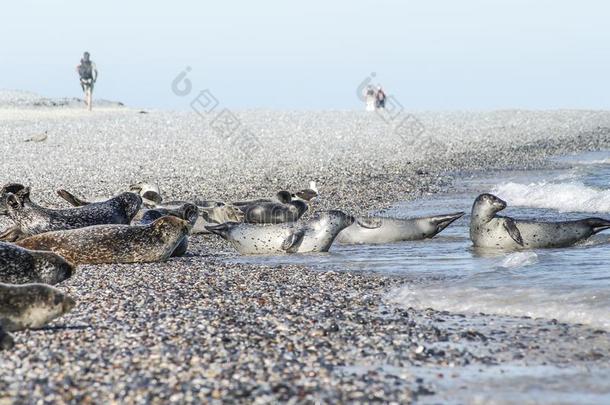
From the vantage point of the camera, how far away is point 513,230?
978 cm

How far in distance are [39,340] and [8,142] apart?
59.5 ft

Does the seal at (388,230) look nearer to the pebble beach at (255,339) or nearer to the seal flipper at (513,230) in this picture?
the seal flipper at (513,230)

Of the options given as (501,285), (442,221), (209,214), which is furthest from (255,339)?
(209,214)

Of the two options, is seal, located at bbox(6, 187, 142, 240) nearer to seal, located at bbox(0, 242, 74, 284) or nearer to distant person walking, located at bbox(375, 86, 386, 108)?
seal, located at bbox(0, 242, 74, 284)

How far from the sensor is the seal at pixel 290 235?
9664mm

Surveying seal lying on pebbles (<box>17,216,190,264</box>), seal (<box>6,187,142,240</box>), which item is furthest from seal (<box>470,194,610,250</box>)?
seal (<box>6,187,142,240</box>)

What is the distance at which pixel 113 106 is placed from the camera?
38.2m

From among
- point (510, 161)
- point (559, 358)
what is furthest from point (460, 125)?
point (559, 358)

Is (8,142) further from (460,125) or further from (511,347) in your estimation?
(511,347)

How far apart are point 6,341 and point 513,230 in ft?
18.7

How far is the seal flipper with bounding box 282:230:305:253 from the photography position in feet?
31.5

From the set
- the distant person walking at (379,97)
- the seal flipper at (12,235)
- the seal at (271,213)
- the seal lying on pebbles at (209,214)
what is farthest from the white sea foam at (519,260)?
the distant person walking at (379,97)

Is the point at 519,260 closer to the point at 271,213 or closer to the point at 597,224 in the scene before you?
the point at 597,224

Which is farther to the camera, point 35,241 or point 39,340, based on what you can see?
point 35,241
